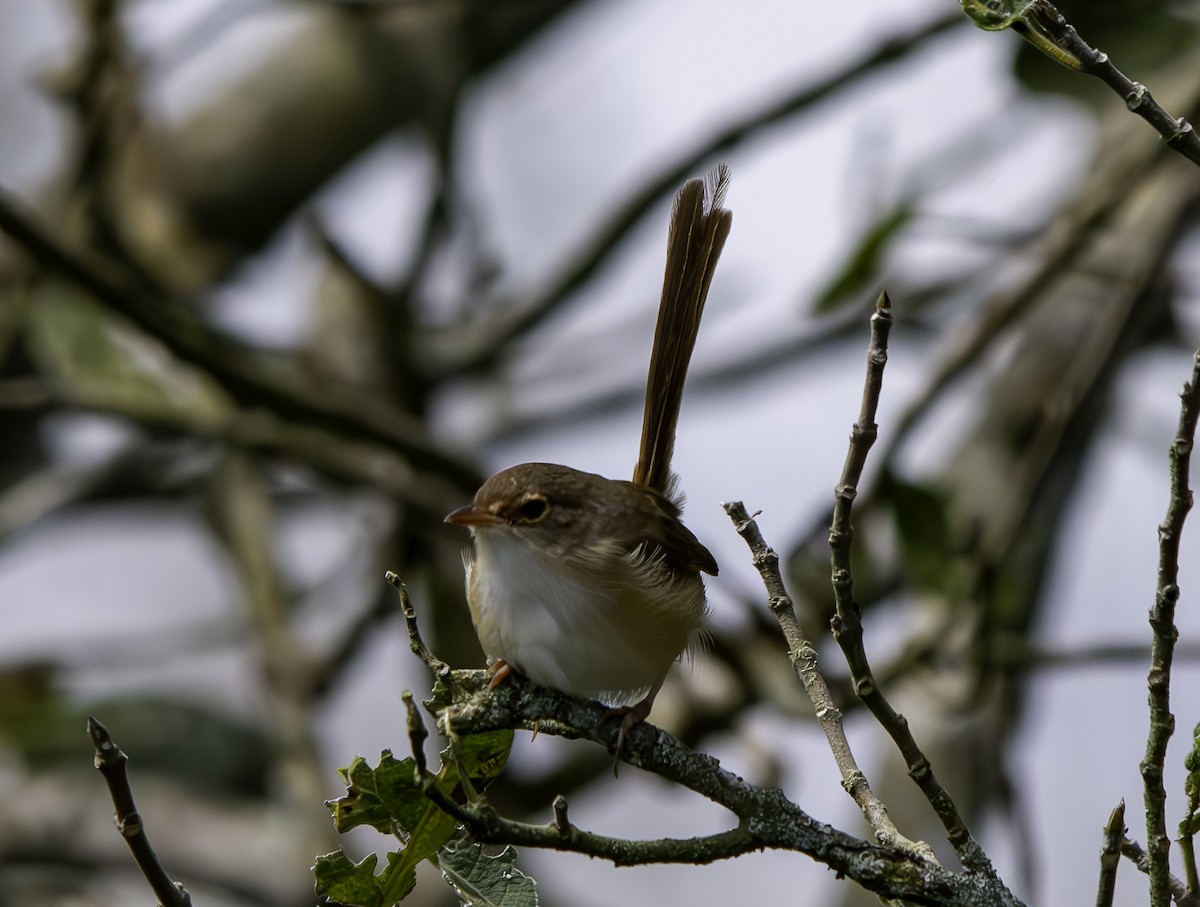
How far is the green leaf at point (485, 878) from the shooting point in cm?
155

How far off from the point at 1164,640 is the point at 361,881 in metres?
0.94

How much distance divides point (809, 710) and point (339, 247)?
222 cm

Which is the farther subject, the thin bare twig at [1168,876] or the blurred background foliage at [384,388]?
the blurred background foliage at [384,388]

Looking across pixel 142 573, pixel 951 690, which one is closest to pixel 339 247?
pixel 951 690

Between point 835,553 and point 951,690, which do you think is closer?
point 835,553

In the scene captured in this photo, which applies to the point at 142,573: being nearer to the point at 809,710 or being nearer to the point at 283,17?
the point at 283,17

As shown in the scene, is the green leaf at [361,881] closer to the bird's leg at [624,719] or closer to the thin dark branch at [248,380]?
the bird's leg at [624,719]

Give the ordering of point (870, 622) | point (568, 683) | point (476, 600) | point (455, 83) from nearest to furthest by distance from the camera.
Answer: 1. point (568, 683)
2. point (476, 600)
3. point (870, 622)
4. point (455, 83)

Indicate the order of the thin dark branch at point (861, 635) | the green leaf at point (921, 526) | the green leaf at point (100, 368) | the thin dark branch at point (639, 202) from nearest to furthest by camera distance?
the thin dark branch at point (861, 635) < the green leaf at point (921, 526) < the thin dark branch at point (639, 202) < the green leaf at point (100, 368)

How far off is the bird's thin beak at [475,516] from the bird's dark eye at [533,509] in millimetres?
48

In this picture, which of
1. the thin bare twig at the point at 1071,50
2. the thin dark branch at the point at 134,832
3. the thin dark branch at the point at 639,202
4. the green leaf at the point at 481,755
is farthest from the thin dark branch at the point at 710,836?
the thin dark branch at the point at 639,202

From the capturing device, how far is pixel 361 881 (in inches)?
62.0

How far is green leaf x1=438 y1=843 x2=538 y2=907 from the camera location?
155 centimetres

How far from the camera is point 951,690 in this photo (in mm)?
3500
